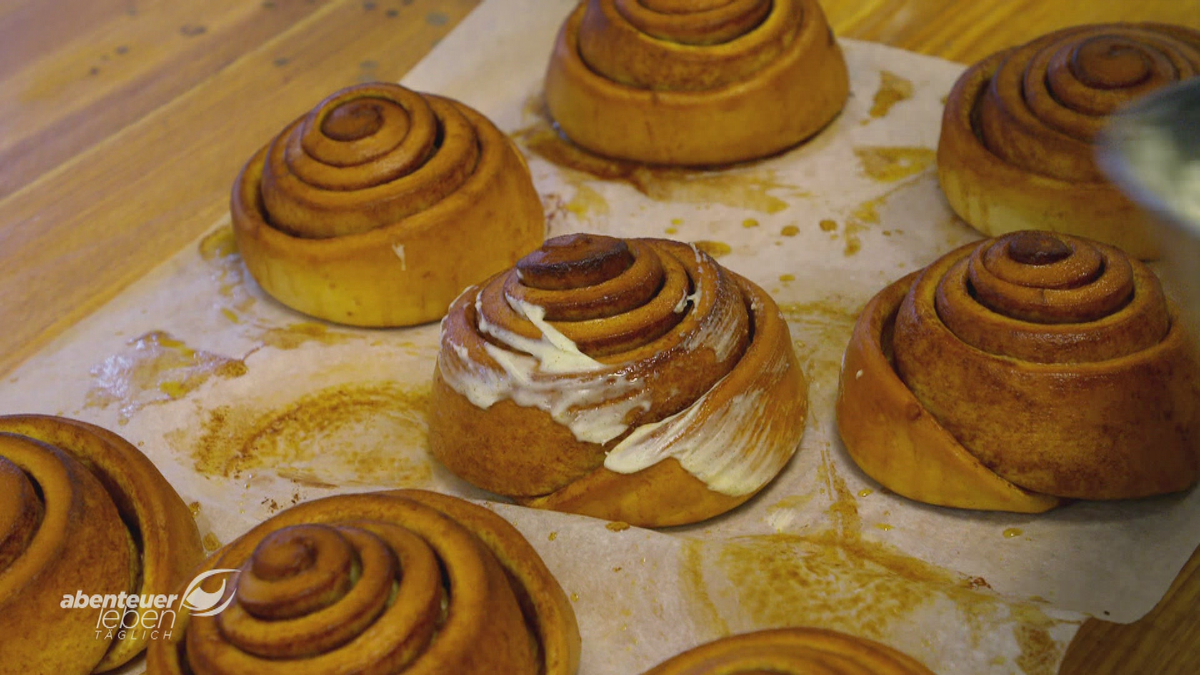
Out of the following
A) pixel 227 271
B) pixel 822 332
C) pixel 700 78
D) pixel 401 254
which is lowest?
pixel 822 332

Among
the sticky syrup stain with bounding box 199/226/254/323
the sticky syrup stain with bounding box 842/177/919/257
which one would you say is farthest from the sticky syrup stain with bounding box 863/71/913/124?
the sticky syrup stain with bounding box 199/226/254/323

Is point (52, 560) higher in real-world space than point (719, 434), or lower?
higher

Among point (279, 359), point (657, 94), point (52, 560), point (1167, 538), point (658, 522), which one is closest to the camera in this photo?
point (52, 560)

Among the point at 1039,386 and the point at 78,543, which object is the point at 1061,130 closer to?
the point at 1039,386

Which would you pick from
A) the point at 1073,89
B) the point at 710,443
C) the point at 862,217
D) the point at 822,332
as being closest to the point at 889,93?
the point at 862,217

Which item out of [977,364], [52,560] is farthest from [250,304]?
[977,364]

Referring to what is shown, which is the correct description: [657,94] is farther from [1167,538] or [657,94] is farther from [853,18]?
[1167,538]

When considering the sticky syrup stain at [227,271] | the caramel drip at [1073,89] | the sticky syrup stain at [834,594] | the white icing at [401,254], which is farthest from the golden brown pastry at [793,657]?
the sticky syrup stain at [227,271]

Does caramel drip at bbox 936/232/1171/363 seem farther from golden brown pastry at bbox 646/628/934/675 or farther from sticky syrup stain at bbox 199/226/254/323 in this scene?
sticky syrup stain at bbox 199/226/254/323
